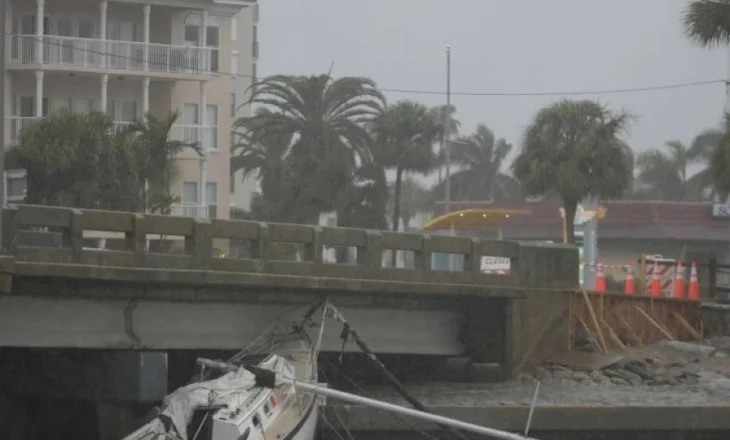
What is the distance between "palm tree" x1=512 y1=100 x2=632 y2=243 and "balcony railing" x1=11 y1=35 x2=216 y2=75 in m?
13.7

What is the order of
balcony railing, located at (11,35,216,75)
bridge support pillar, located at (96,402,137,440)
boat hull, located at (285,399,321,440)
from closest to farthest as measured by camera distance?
boat hull, located at (285,399,321,440)
bridge support pillar, located at (96,402,137,440)
balcony railing, located at (11,35,216,75)

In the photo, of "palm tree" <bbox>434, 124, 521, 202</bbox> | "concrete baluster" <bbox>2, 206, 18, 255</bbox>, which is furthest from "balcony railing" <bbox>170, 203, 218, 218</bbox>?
"palm tree" <bbox>434, 124, 521, 202</bbox>

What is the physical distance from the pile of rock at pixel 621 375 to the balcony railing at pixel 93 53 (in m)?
30.4

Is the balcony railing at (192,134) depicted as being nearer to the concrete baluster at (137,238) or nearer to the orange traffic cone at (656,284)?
the orange traffic cone at (656,284)

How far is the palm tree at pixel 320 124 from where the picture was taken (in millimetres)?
60469

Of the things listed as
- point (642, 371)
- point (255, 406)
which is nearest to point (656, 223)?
point (642, 371)

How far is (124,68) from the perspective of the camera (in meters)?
53.6

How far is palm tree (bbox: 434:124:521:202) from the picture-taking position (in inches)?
4264

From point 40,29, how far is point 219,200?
12.1 meters

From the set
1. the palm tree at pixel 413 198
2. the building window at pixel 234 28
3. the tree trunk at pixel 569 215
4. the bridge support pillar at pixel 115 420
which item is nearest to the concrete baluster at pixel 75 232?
the bridge support pillar at pixel 115 420

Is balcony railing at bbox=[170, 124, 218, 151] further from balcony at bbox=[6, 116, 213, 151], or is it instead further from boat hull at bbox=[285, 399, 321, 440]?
boat hull at bbox=[285, 399, 321, 440]

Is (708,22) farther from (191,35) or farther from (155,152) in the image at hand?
(191,35)

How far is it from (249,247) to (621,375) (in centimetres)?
762

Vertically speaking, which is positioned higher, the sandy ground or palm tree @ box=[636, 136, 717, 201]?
palm tree @ box=[636, 136, 717, 201]
